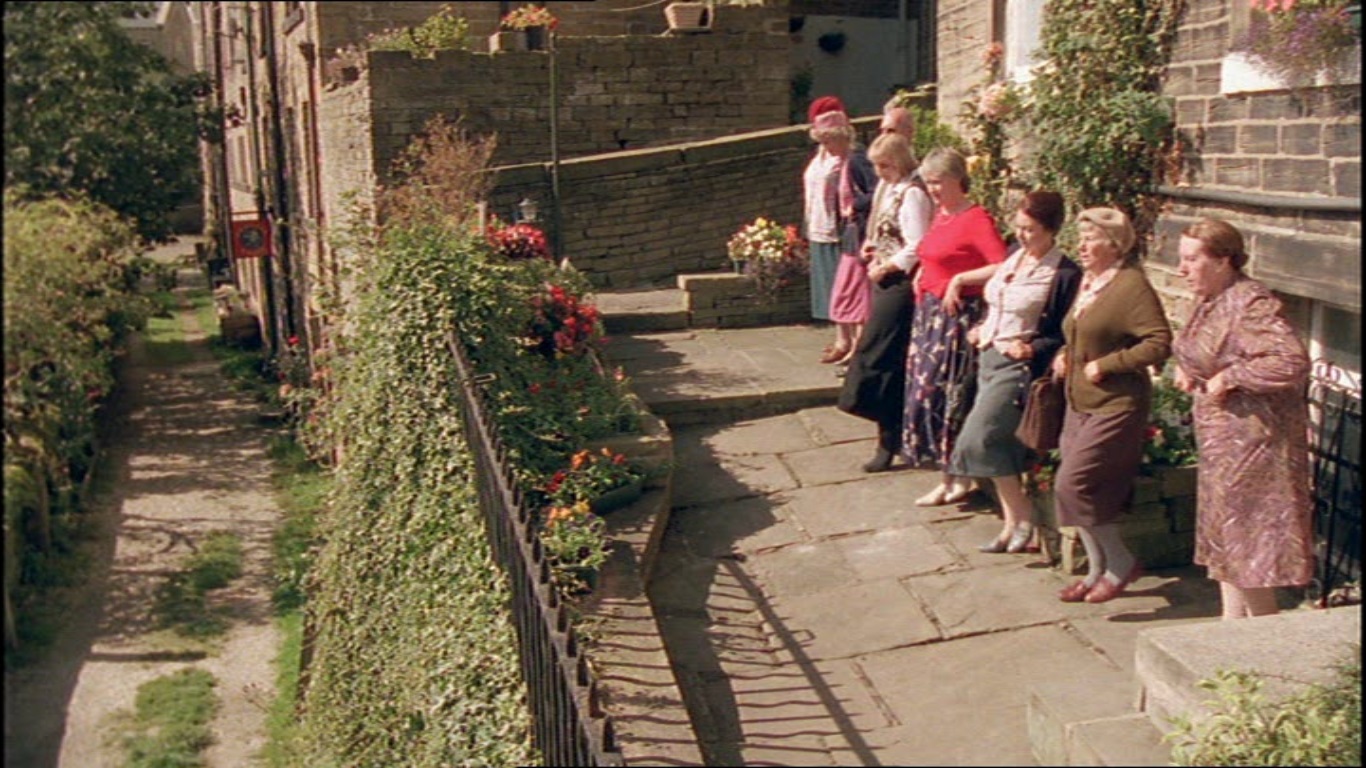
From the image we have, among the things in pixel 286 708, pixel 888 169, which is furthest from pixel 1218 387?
pixel 286 708

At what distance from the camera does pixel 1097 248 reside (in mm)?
5023

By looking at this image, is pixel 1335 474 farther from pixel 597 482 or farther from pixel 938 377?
pixel 597 482

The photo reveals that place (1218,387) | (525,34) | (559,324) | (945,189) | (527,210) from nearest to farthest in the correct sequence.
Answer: (1218,387)
(945,189)
(559,324)
(527,210)
(525,34)

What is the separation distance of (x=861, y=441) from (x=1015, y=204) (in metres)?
1.66

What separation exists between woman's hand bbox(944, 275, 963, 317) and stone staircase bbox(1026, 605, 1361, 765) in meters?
2.20

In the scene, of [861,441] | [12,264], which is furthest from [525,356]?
[12,264]

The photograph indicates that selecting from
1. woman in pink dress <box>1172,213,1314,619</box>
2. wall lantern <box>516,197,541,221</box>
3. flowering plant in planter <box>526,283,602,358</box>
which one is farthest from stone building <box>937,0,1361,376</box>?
wall lantern <box>516,197,541,221</box>

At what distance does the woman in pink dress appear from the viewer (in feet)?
14.6

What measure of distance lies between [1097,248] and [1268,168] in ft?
3.11

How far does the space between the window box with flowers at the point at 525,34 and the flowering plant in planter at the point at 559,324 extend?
6655 millimetres

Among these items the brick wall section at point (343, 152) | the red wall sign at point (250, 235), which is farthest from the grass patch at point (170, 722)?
the red wall sign at point (250, 235)

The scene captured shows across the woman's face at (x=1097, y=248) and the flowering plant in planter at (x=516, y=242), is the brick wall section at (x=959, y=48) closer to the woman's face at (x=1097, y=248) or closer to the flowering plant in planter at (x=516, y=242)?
the flowering plant in planter at (x=516, y=242)

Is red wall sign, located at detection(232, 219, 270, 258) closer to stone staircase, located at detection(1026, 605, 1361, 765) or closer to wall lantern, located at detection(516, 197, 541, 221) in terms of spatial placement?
stone staircase, located at detection(1026, 605, 1361, 765)

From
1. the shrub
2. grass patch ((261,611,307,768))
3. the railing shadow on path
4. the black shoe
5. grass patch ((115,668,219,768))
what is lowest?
grass patch ((115,668,219,768))
